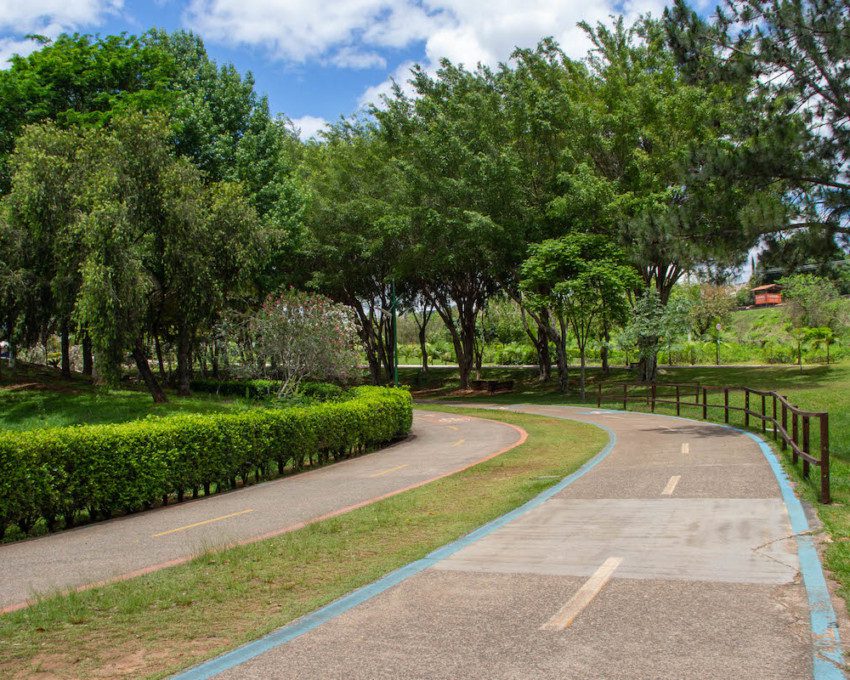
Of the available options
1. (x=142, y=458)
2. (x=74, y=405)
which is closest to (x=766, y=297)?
(x=74, y=405)

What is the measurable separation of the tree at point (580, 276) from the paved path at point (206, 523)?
15101 millimetres

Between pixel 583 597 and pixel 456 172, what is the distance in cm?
3157

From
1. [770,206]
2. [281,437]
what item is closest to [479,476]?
[281,437]

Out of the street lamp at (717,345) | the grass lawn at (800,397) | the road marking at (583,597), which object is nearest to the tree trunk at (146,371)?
the grass lawn at (800,397)

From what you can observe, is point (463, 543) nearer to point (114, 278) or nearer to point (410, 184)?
point (114, 278)

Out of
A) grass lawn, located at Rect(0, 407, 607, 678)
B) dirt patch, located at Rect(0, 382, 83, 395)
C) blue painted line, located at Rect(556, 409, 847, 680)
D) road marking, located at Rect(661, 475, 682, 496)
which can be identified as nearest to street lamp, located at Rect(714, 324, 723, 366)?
dirt patch, located at Rect(0, 382, 83, 395)

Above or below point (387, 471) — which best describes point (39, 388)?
above

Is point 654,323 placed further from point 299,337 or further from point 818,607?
point 818,607

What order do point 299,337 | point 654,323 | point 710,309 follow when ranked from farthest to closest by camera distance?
1. point 710,309
2. point 654,323
3. point 299,337

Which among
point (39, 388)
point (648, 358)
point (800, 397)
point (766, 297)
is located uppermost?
point (766, 297)

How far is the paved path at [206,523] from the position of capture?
8.25m

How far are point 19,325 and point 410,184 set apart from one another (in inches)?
706

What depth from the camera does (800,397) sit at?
89.8ft

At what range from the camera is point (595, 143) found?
111ft
